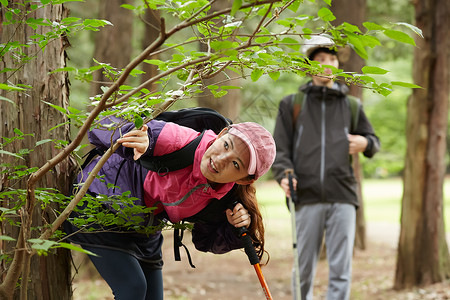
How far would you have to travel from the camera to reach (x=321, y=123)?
4.63 m

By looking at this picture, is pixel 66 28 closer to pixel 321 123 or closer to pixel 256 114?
pixel 256 114

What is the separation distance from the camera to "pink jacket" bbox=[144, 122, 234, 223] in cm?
239

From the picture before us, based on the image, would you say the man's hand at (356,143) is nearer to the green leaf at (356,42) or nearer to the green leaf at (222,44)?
the green leaf at (356,42)

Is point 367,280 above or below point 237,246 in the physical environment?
below

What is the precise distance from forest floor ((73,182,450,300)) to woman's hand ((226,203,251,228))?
4.26 meters

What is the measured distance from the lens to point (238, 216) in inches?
103

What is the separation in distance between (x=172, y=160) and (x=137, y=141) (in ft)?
0.97

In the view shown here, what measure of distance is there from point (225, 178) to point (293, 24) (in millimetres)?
819

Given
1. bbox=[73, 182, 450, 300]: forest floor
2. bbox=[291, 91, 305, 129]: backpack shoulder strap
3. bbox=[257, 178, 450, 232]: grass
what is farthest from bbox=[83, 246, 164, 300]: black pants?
bbox=[257, 178, 450, 232]: grass

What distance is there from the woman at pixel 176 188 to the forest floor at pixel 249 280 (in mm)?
4178

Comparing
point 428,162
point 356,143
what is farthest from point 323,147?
point 428,162

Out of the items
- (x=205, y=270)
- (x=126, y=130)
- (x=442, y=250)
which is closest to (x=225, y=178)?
(x=126, y=130)

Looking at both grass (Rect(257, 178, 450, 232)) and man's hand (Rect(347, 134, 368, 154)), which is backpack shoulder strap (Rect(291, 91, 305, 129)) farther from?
grass (Rect(257, 178, 450, 232))

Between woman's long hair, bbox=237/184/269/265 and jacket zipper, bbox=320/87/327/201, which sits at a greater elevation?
jacket zipper, bbox=320/87/327/201
